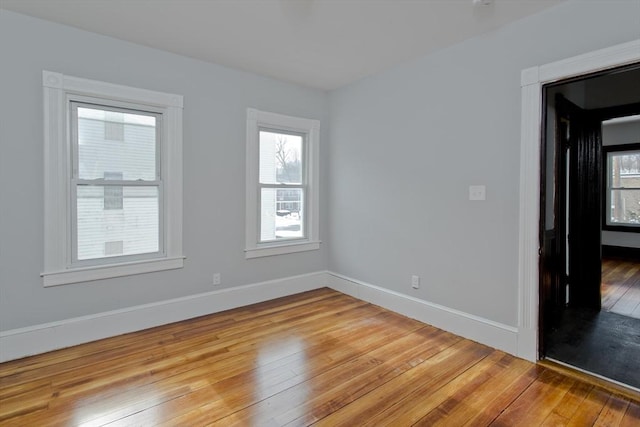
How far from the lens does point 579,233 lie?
3.77 m

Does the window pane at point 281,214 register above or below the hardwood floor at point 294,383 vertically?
above

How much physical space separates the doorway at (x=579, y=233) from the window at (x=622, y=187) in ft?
9.94

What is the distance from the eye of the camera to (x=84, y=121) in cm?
295

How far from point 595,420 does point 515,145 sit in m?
1.90

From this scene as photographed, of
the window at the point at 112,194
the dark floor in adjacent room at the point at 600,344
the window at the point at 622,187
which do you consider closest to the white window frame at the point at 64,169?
the window at the point at 112,194

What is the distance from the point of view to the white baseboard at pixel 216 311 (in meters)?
2.72

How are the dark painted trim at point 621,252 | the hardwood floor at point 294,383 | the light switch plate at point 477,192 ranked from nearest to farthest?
the hardwood floor at point 294,383
the light switch plate at point 477,192
the dark painted trim at point 621,252

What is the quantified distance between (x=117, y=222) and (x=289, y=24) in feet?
7.74

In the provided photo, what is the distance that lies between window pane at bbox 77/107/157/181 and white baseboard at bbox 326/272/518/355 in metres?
2.65

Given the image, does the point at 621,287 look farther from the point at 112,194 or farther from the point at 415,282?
the point at 112,194

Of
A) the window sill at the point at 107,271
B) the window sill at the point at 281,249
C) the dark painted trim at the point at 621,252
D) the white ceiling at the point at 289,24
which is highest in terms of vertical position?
the white ceiling at the point at 289,24

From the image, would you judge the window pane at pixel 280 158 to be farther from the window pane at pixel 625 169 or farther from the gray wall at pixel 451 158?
the window pane at pixel 625 169

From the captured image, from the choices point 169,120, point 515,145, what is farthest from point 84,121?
point 515,145

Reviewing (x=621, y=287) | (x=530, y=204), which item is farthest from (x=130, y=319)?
(x=621, y=287)
